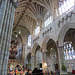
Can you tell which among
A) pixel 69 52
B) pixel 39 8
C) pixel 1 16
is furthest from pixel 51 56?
pixel 1 16

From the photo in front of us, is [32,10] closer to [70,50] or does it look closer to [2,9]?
[70,50]

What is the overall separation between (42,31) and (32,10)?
492 centimetres

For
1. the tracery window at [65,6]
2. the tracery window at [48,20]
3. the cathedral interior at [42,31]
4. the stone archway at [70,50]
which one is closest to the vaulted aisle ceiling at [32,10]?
the cathedral interior at [42,31]

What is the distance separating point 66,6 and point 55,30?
3.80 meters

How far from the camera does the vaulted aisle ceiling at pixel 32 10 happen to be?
577 inches

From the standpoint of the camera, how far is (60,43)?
12000 mm

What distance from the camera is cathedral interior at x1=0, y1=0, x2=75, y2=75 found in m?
6.38

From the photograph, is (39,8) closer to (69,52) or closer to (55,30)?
(55,30)

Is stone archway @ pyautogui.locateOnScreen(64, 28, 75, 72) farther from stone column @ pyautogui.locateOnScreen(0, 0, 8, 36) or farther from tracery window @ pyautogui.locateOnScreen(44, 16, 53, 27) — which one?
stone column @ pyautogui.locateOnScreen(0, 0, 8, 36)

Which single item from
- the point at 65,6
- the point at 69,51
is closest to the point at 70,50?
the point at 69,51

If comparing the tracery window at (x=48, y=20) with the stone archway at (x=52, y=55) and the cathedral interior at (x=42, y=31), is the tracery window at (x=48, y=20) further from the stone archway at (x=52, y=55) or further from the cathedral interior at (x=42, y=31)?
the stone archway at (x=52, y=55)

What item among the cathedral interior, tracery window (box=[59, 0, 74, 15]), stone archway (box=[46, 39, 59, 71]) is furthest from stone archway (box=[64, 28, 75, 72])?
tracery window (box=[59, 0, 74, 15])

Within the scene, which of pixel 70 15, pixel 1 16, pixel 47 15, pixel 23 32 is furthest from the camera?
pixel 23 32

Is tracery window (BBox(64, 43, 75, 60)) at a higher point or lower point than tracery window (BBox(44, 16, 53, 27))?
lower
